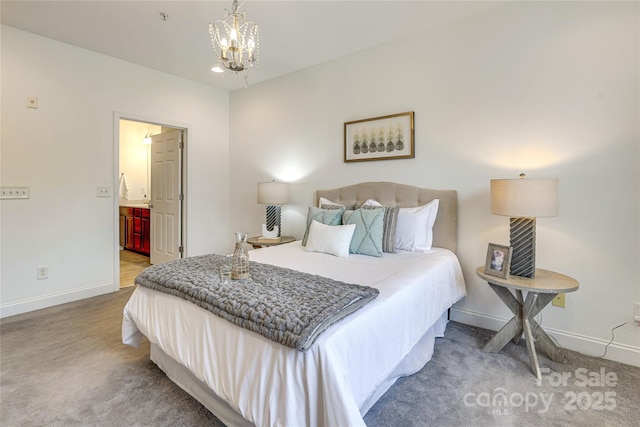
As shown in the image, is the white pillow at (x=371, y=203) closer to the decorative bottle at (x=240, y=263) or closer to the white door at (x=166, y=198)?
the decorative bottle at (x=240, y=263)

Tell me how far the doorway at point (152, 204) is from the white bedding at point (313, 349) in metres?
2.50

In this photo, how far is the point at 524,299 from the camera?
6.87ft

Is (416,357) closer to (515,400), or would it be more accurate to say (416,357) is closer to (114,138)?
(515,400)

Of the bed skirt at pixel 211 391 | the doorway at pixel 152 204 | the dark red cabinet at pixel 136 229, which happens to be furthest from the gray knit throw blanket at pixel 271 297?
the dark red cabinet at pixel 136 229

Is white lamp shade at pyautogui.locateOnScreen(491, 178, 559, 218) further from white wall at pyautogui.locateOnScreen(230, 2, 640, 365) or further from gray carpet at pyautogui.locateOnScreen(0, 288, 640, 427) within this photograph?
gray carpet at pyautogui.locateOnScreen(0, 288, 640, 427)

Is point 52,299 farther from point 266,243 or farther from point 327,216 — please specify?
point 327,216

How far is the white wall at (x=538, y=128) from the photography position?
2025mm

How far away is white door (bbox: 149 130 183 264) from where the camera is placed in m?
4.27

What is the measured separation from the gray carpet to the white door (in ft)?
6.89

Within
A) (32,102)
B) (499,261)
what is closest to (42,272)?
(32,102)

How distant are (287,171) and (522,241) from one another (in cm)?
269

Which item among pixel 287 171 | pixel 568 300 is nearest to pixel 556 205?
pixel 568 300

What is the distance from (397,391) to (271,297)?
1.00 m

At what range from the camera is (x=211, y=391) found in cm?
152
